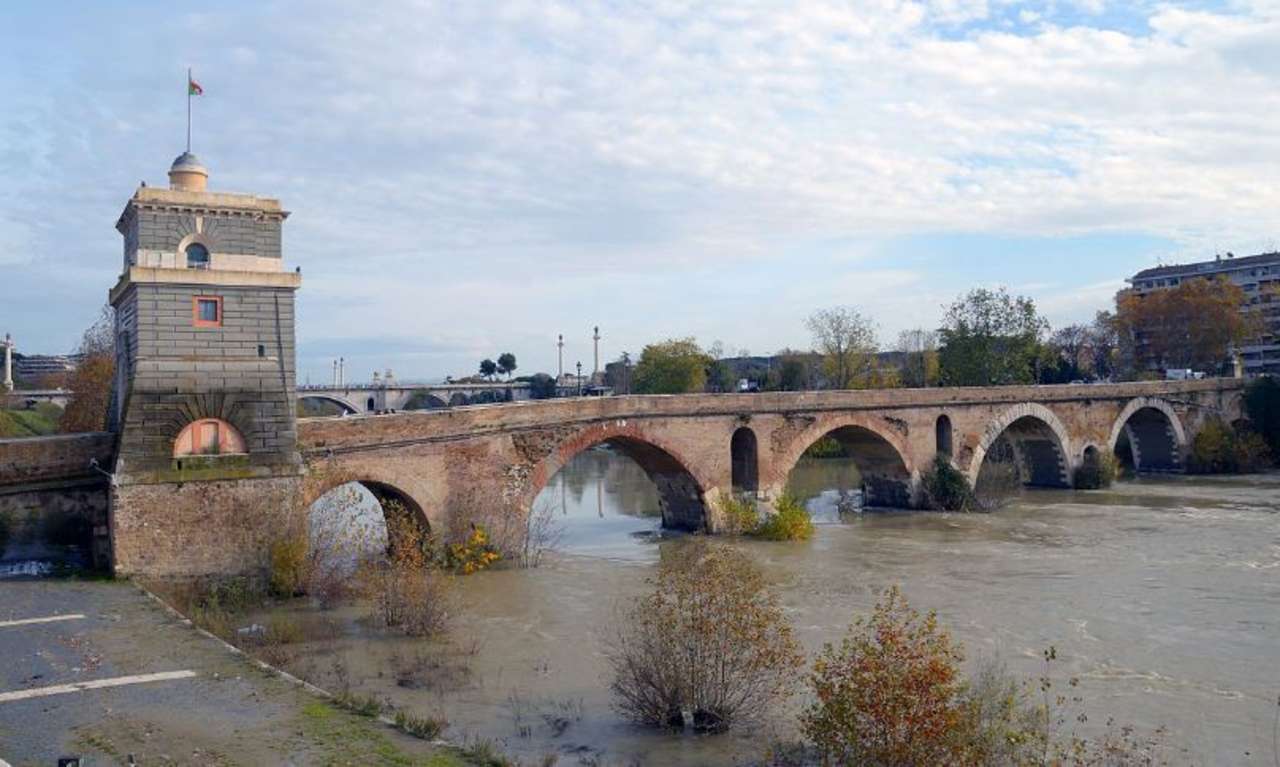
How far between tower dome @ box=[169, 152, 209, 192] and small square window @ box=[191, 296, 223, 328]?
6.31ft

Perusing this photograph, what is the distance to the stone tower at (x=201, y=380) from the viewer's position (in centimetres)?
1582

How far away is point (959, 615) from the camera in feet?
54.3

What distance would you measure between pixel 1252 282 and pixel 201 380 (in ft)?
271

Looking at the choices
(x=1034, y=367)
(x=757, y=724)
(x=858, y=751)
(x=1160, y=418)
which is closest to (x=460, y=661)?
(x=757, y=724)

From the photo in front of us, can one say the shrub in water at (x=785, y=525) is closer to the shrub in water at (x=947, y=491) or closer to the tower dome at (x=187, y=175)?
the shrub in water at (x=947, y=491)

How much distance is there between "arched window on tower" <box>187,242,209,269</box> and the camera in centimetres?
1669

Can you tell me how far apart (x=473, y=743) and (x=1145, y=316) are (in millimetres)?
60000

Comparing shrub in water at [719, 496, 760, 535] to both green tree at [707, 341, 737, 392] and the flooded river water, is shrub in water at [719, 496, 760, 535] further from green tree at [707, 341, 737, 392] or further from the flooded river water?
green tree at [707, 341, 737, 392]

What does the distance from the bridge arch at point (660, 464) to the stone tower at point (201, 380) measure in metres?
6.77

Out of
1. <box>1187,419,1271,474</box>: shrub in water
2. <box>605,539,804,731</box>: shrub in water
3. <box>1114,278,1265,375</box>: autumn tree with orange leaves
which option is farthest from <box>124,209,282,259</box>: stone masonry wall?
<box>1114,278,1265,375</box>: autumn tree with orange leaves

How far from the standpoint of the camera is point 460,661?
1352 cm

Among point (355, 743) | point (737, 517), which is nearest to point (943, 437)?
point (737, 517)

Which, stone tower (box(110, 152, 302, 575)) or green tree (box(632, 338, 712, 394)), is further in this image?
green tree (box(632, 338, 712, 394))

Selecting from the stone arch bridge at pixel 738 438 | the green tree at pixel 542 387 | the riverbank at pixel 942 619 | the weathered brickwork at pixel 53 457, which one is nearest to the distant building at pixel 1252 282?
the stone arch bridge at pixel 738 438
